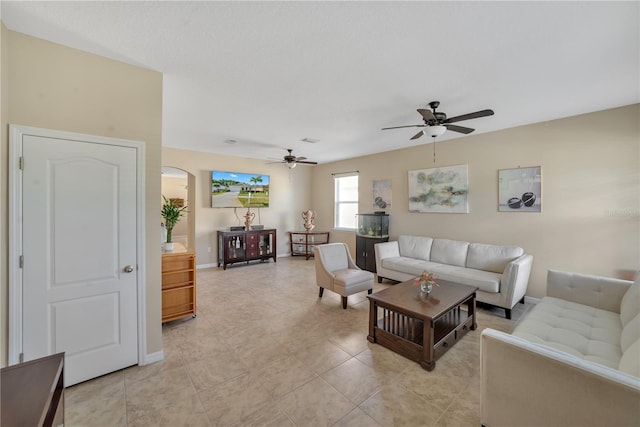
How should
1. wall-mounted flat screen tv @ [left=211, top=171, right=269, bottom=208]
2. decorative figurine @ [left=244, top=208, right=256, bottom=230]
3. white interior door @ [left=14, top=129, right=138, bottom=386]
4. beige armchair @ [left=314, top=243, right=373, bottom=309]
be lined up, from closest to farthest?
white interior door @ [left=14, top=129, right=138, bottom=386]
beige armchair @ [left=314, top=243, right=373, bottom=309]
wall-mounted flat screen tv @ [left=211, top=171, right=269, bottom=208]
decorative figurine @ [left=244, top=208, right=256, bottom=230]

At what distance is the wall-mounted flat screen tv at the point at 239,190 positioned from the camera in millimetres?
5977

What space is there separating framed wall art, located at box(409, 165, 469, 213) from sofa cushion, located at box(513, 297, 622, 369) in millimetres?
2258

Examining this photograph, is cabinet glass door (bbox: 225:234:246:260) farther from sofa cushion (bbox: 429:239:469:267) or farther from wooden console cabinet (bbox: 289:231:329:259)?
sofa cushion (bbox: 429:239:469:267)

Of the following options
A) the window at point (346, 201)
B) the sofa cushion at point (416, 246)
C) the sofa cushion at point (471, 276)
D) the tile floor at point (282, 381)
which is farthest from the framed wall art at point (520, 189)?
the window at point (346, 201)

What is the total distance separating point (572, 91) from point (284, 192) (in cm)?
586

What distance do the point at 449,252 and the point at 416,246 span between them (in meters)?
0.59

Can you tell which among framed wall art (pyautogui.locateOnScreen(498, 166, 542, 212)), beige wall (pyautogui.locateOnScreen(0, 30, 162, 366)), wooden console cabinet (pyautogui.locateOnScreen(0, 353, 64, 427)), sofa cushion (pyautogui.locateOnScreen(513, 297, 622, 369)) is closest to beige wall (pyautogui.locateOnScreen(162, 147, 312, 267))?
beige wall (pyautogui.locateOnScreen(0, 30, 162, 366))

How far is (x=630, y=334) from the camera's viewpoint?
172 cm

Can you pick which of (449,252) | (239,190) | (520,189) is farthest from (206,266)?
(520,189)

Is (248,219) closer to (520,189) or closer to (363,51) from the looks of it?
(363,51)

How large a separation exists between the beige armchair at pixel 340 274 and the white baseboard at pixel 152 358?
213 centimetres

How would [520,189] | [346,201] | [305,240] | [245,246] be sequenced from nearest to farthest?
[520,189] < [245,246] < [346,201] < [305,240]

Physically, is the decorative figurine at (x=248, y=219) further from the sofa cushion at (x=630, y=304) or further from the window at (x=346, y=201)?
the sofa cushion at (x=630, y=304)

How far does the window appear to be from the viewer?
21.9 feet
